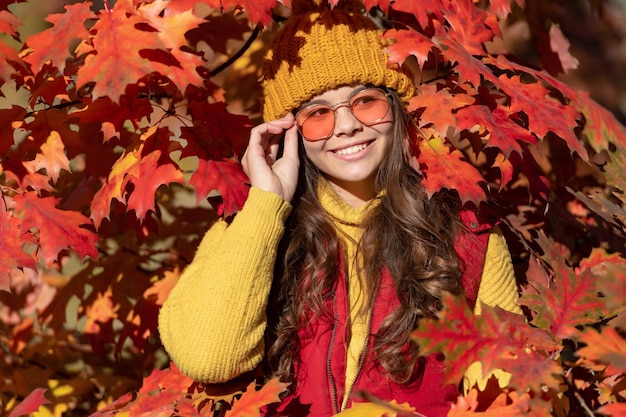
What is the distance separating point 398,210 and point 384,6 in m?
0.61

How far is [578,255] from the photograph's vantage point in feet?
10.1

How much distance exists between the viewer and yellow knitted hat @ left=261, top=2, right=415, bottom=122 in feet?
7.83

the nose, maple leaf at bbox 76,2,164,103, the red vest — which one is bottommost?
the red vest

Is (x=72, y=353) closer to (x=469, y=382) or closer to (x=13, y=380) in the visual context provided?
(x=13, y=380)

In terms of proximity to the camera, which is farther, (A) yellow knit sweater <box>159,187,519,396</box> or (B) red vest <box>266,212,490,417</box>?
(B) red vest <box>266,212,490,417</box>

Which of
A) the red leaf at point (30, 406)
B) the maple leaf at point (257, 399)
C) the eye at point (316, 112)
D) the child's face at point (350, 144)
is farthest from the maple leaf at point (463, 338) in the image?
the red leaf at point (30, 406)

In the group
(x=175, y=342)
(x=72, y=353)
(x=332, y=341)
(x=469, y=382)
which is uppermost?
(x=175, y=342)

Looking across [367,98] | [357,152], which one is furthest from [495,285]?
[367,98]

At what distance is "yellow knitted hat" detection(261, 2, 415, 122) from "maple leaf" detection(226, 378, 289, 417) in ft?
2.93

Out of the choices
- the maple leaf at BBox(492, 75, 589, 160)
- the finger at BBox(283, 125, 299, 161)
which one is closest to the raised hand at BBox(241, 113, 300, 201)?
the finger at BBox(283, 125, 299, 161)

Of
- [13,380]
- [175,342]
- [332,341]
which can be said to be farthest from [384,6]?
[13,380]

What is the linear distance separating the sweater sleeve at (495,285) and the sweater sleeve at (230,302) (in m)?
0.63

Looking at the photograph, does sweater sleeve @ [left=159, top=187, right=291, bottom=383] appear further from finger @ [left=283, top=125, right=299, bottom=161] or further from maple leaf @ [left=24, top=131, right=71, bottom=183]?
maple leaf @ [left=24, top=131, right=71, bottom=183]

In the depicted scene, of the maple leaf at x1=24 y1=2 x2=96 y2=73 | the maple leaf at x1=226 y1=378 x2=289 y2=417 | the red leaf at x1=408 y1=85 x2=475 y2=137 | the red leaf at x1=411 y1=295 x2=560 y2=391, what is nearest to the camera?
the red leaf at x1=411 y1=295 x2=560 y2=391
